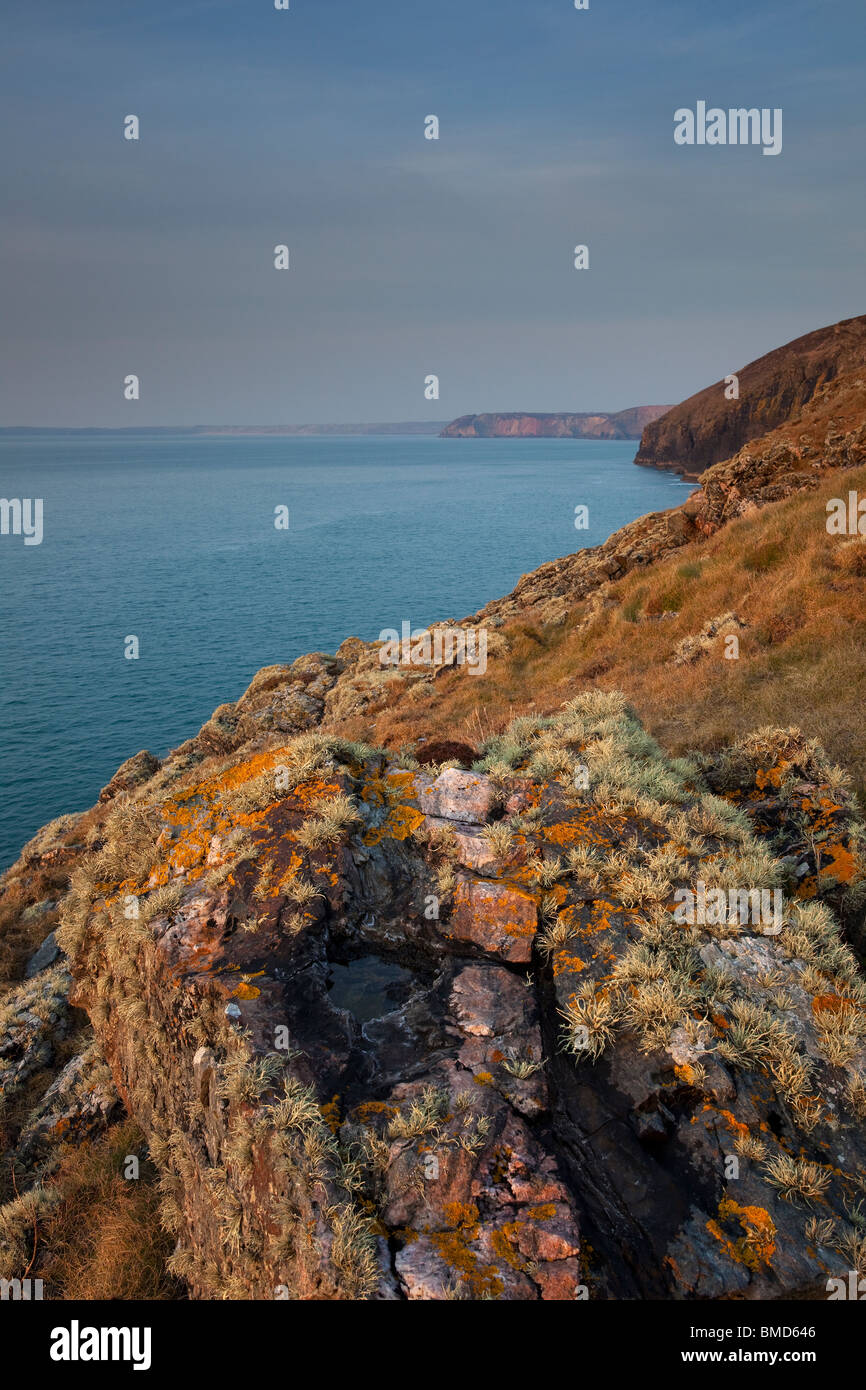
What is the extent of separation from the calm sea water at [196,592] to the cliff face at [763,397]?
1140 cm

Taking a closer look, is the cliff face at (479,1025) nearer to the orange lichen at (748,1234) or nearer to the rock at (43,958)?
the orange lichen at (748,1234)

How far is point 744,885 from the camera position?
18.9 ft

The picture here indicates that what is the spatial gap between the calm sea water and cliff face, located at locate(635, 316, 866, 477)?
1140 centimetres

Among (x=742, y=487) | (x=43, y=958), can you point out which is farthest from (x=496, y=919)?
(x=742, y=487)

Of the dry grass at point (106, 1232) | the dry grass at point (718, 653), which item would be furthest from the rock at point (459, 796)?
the dry grass at point (106, 1232)

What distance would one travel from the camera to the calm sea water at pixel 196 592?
130 ft

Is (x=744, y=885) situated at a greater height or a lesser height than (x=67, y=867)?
greater

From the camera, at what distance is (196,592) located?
70438 millimetres

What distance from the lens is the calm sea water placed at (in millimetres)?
39625

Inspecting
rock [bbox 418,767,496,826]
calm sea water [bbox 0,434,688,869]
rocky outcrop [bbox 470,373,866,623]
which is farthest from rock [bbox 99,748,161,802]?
rock [bbox 418,767,496,826]

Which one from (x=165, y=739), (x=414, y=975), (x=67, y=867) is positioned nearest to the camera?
(x=414, y=975)
